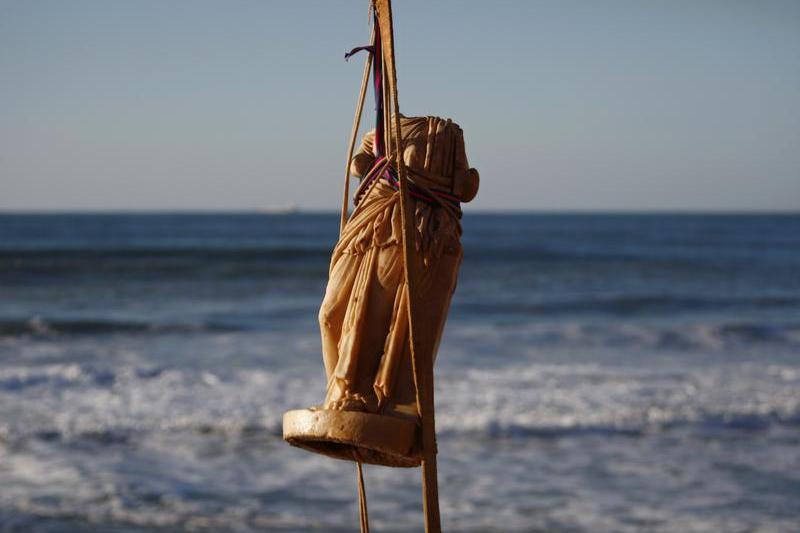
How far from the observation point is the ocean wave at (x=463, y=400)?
10.7 m

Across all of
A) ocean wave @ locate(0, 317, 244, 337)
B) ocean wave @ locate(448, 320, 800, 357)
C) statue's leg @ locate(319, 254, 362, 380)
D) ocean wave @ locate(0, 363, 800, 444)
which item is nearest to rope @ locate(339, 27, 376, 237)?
statue's leg @ locate(319, 254, 362, 380)

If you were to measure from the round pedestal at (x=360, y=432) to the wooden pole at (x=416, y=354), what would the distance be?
0.04 meters

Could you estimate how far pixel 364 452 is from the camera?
210cm

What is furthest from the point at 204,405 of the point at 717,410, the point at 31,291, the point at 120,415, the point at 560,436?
the point at 31,291

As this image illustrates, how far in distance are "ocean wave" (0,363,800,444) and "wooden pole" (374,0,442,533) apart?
335 inches

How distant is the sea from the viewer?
26.9ft

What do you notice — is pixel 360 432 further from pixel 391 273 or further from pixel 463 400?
pixel 463 400

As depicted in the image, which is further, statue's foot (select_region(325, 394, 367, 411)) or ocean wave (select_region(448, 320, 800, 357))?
ocean wave (select_region(448, 320, 800, 357))

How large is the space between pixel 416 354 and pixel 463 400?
9.92m

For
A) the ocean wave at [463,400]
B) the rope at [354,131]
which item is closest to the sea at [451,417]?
the ocean wave at [463,400]

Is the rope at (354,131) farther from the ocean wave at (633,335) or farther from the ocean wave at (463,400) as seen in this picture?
the ocean wave at (633,335)

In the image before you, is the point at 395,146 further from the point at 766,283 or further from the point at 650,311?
the point at 766,283

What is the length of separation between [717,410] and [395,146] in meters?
9.93

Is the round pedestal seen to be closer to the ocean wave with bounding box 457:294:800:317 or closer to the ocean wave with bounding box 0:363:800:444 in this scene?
the ocean wave with bounding box 0:363:800:444
